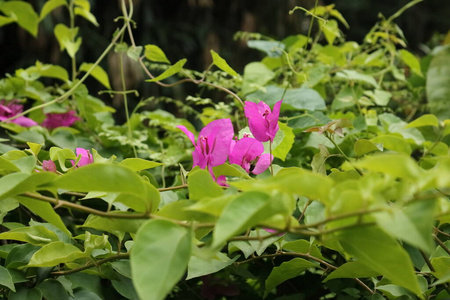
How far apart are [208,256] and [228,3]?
369 cm

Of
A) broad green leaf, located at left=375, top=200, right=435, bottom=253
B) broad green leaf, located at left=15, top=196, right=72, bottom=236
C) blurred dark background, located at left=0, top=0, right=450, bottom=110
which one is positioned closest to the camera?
broad green leaf, located at left=375, top=200, right=435, bottom=253

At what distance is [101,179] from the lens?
276mm

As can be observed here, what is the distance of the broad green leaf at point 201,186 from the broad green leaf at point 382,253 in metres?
0.08

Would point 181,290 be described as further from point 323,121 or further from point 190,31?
point 190,31

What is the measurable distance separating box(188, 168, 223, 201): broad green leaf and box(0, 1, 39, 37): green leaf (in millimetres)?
686

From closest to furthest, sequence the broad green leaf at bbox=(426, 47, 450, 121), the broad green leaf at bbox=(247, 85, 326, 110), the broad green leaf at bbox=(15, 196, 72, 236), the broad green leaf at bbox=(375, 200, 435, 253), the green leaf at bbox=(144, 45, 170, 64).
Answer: the broad green leaf at bbox=(375, 200, 435, 253)
the broad green leaf at bbox=(15, 196, 72, 236)
the green leaf at bbox=(144, 45, 170, 64)
the broad green leaf at bbox=(247, 85, 326, 110)
the broad green leaf at bbox=(426, 47, 450, 121)

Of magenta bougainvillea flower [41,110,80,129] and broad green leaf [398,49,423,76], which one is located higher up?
broad green leaf [398,49,423,76]

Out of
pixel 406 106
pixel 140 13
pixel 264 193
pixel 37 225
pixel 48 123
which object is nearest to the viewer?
pixel 264 193

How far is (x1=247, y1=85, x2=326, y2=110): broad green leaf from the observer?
0.68 meters

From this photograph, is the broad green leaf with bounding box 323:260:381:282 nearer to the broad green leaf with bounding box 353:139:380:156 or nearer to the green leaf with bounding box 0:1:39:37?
the broad green leaf with bounding box 353:139:380:156

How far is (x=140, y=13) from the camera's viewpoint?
3.28 meters

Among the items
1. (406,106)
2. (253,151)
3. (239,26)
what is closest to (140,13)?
(239,26)

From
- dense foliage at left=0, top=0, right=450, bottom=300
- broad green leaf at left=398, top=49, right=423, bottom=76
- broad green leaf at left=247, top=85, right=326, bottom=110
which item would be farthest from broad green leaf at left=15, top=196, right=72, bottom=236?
broad green leaf at left=398, top=49, right=423, bottom=76

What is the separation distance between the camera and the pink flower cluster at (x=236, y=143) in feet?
1.34
